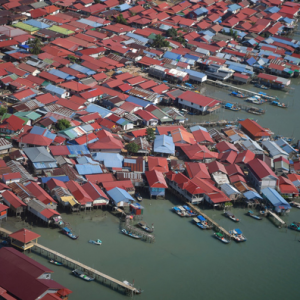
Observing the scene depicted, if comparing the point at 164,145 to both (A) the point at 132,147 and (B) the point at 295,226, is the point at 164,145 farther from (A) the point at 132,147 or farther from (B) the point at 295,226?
(B) the point at 295,226

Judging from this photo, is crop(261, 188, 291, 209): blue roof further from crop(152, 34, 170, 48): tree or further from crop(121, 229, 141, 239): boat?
crop(152, 34, 170, 48): tree

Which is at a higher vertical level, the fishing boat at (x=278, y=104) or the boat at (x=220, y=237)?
the fishing boat at (x=278, y=104)

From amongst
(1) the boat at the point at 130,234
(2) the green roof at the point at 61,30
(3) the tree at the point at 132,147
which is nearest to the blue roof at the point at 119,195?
(1) the boat at the point at 130,234

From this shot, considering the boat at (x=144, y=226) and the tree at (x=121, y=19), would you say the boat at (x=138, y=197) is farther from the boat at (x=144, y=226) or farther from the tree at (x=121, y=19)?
the tree at (x=121, y=19)

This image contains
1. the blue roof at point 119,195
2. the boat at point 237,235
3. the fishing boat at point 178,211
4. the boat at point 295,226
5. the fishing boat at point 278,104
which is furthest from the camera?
the fishing boat at point 278,104

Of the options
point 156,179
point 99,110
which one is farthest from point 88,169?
point 99,110

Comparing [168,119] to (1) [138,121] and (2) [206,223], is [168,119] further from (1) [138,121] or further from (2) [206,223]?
(2) [206,223]

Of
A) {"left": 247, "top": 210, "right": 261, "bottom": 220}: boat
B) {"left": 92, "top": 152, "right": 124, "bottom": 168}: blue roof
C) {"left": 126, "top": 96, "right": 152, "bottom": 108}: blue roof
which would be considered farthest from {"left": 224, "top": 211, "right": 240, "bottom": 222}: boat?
{"left": 126, "top": 96, "right": 152, "bottom": 108}: blue roof
